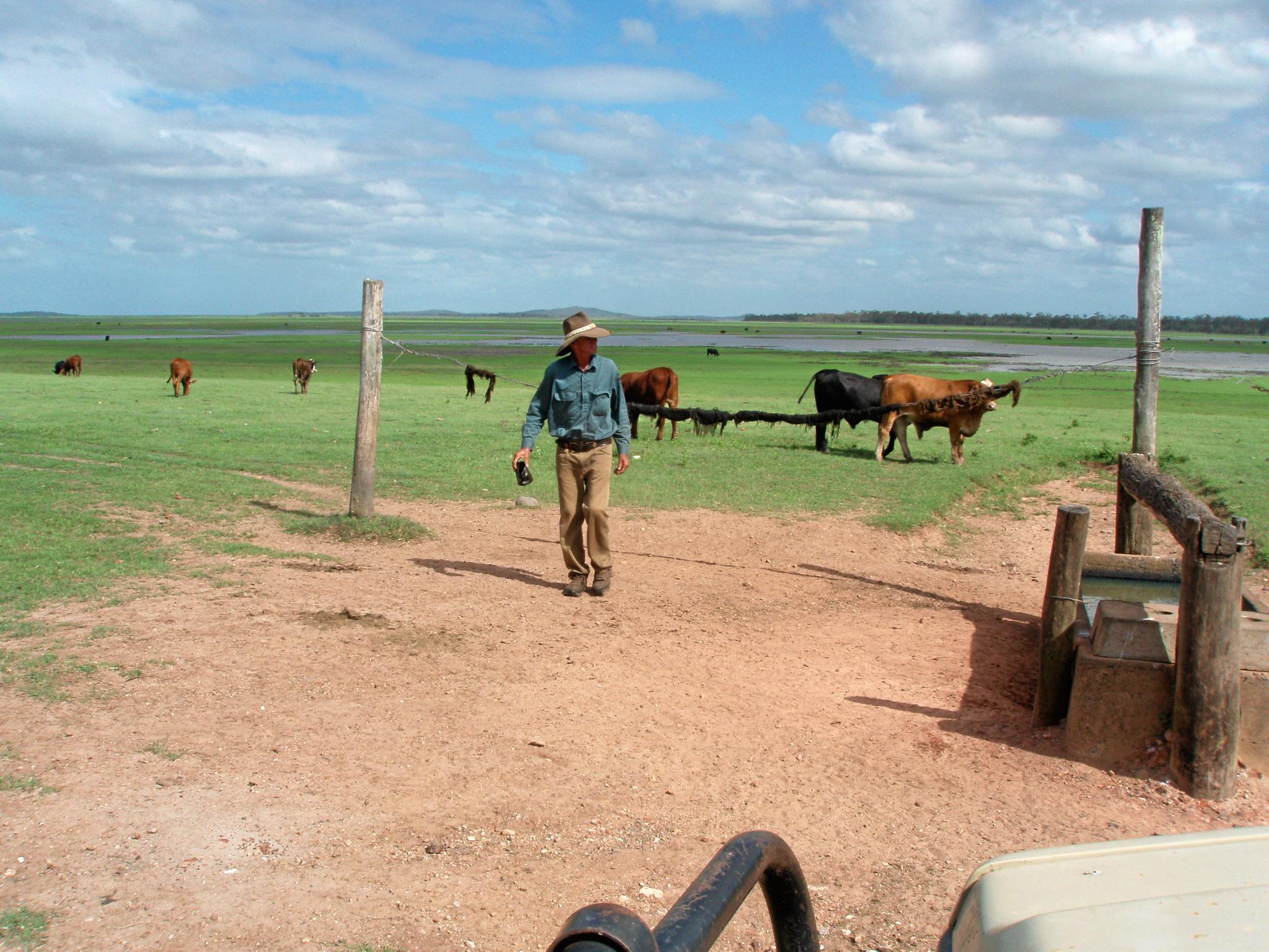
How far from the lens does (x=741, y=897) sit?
1.79 m

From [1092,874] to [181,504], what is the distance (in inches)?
411

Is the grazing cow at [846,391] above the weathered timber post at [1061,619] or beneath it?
above

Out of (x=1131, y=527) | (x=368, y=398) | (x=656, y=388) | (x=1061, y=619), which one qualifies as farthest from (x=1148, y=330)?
(x=656, y=388)

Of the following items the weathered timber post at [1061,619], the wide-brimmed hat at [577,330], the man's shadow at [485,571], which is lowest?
the man's shadow at [485,571]

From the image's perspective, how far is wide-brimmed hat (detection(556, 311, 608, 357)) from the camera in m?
7.70

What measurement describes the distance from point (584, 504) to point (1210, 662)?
4442 millimetres

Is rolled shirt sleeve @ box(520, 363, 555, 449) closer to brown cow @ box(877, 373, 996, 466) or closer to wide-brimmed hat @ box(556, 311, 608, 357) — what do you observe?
wide-brimmed hat @ box(556, 311, 608, 357)

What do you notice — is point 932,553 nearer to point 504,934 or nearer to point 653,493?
point 653,493

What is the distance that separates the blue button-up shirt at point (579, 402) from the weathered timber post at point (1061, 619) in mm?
3095

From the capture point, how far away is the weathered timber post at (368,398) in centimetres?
1003

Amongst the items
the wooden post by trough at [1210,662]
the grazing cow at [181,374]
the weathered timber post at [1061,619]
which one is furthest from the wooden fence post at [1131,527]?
the grazing cow at [181,374]

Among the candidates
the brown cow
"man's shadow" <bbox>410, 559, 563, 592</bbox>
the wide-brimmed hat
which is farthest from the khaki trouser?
the brown cow

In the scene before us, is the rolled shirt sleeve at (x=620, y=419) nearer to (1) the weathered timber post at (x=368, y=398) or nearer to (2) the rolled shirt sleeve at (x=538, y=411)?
(2) the rolled shirt sleeve at (x=538, y=411)

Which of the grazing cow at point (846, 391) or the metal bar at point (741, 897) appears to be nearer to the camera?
the metal bar at point (741, 897)
